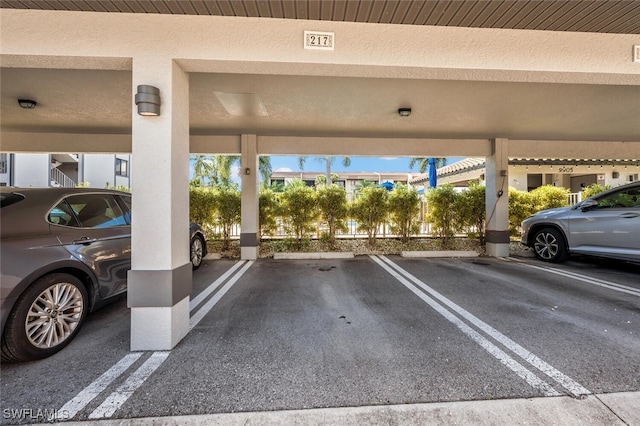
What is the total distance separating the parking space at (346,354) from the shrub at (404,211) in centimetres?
358

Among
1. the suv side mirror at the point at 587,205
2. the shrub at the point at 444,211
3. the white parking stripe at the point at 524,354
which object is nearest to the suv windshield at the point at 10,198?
the white parking stripe at the point at 524,354

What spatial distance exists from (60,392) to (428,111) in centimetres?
594

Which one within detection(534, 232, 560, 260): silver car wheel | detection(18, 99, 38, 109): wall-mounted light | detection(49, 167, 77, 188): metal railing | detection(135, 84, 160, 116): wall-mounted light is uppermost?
detection(49, 167, 77, 188): metal railing

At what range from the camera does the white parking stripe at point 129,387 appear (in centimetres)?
175

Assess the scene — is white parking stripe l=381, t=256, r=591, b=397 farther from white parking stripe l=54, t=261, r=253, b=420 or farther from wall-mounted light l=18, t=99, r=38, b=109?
→ wall-mounted light l=18, t=99, r=38, b=109

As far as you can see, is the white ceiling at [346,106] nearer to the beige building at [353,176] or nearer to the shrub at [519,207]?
the shrub at [519,207]

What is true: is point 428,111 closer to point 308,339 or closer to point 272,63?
point 272,63

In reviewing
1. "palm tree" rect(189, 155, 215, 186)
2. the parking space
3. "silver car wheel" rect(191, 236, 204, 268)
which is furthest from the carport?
"palm tree" rect(189, 155, 215, 186)

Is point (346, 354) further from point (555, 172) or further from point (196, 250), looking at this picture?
point (555, 172)

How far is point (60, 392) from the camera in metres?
1.93

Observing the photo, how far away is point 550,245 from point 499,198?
151 cm

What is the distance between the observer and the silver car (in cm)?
481

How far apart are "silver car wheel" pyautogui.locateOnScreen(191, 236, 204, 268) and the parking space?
1547 millimetres

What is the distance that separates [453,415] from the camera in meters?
1.71
